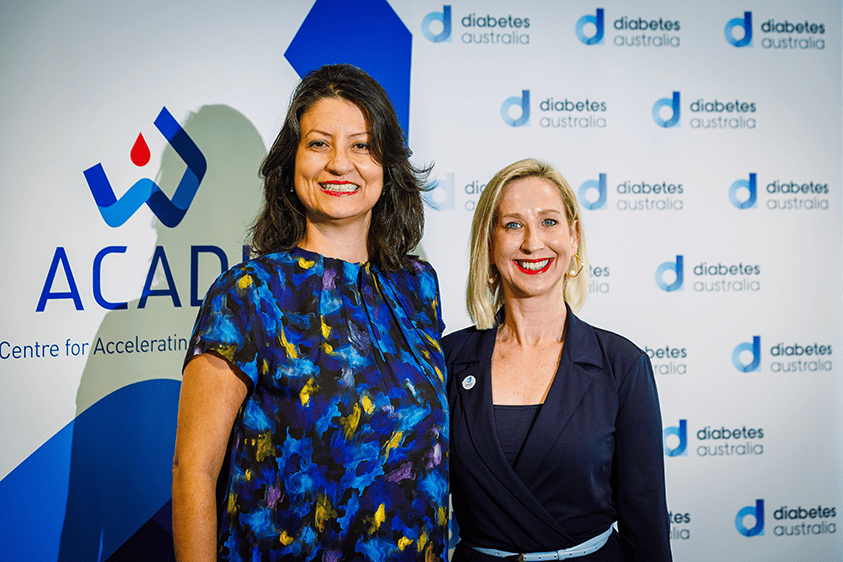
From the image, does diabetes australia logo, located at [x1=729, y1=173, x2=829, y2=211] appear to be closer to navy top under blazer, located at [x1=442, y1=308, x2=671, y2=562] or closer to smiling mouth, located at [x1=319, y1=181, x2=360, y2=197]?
navy top under blazer, located at [x1=442, y1=308, x2=671, y2=562]

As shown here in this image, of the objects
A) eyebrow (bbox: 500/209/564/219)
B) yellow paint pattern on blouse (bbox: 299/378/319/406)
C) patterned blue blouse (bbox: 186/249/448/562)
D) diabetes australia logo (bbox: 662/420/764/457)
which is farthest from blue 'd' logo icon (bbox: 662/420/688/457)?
yellow paint pattern on blouse (bbox: 299/378/319/406)

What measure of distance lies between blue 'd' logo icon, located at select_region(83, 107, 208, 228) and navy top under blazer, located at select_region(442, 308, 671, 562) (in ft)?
5.51

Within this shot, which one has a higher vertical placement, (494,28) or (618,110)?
(494,28)

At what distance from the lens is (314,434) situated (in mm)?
1521

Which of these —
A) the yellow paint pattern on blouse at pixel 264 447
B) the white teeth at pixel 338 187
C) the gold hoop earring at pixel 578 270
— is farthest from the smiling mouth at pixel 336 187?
the gold hoop earring at pixel 578 270

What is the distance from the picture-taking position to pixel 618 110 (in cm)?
297

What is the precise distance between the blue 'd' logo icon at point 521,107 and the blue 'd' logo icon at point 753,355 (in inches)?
61.4

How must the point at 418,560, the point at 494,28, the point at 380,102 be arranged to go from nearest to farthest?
the point at 418,560 < the point at 380,102 < the point at 494,28

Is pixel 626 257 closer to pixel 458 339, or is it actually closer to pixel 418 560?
pixel 458 339

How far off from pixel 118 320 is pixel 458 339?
1616 mm

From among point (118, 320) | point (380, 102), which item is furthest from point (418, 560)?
point (118, 320)

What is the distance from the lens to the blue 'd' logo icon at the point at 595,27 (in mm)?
2949

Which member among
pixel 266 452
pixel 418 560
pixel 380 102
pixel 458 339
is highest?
pixel 380 102

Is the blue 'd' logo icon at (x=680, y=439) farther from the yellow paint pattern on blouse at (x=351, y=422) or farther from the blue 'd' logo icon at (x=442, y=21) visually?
the blue 'd' logo icon at (x=442, y=21)
